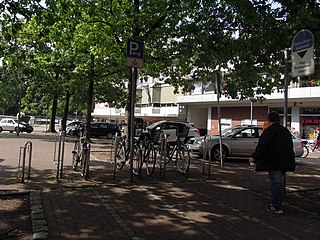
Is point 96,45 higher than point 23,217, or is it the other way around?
point 96,45

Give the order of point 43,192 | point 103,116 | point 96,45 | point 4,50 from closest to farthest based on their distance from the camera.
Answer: point 43,192 < point 4,50 < point 96,45 < point 103,116

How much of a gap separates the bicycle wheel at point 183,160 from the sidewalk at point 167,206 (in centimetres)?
24

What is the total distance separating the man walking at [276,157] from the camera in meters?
6.04

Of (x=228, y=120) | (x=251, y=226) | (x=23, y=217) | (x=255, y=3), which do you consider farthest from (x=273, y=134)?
(x=228, y=120)

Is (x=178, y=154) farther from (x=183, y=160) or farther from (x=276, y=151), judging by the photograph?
(x=276, y=151)

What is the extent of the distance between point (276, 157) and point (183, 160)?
4075mm

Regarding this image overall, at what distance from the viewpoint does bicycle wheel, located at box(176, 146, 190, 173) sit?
9635 millimetres

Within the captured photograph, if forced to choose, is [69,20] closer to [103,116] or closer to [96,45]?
[96,45]

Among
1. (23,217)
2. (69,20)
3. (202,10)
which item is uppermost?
(202,10)

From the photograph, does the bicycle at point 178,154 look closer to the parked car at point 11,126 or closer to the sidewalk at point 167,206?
the sidewalk at point 167,206

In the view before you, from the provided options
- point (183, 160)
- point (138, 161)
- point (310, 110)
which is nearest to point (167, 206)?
point (138, 161)

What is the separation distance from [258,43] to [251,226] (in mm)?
4684

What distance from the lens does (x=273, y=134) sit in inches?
240

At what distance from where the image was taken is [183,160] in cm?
986
